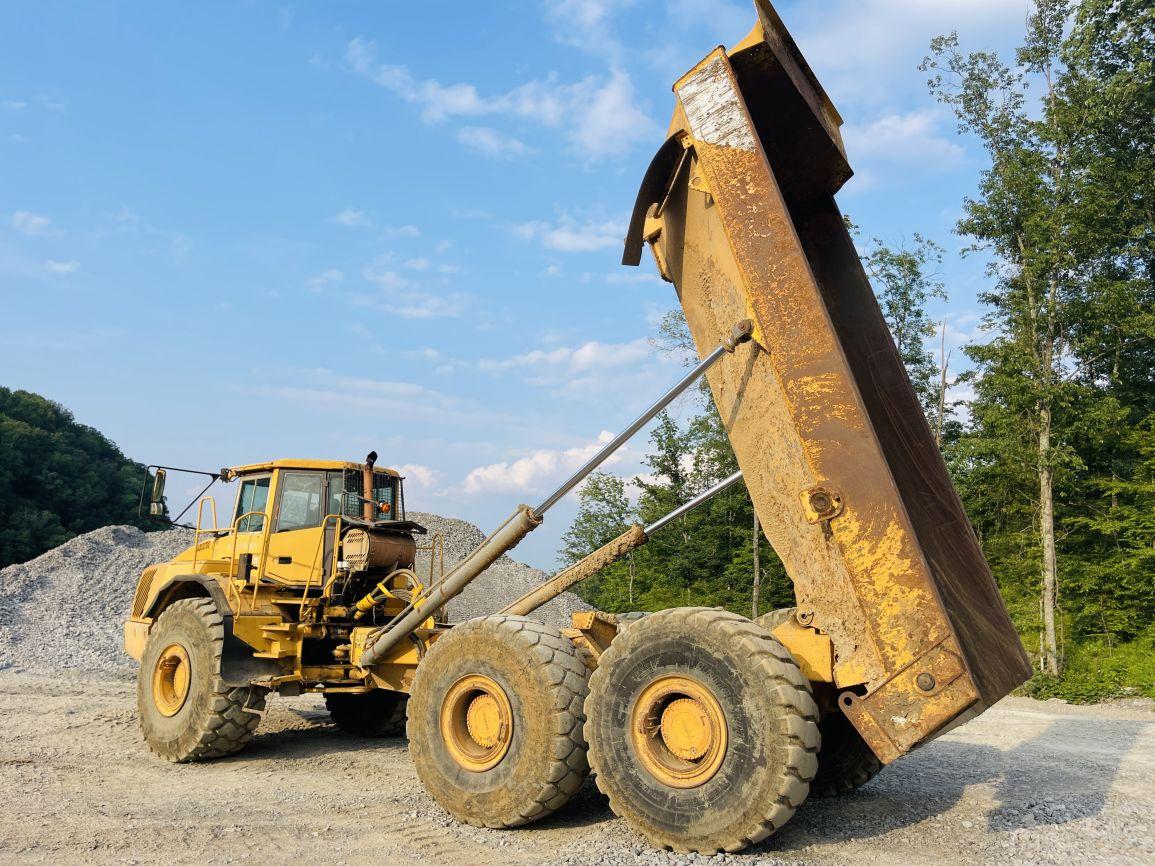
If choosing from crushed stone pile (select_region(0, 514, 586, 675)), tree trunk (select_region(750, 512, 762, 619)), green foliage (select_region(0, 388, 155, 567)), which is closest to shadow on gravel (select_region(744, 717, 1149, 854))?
crushed stone pile (select_region(0, 514, 586, 675))

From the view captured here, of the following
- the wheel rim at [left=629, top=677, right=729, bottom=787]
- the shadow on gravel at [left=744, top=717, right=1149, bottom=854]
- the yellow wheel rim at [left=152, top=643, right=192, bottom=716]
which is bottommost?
the shadow on gravel at [left=744, top=717, right=1149, bottom=854]

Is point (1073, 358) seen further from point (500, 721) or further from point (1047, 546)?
point (500, 721)

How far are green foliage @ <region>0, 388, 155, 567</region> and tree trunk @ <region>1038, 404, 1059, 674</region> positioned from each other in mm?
38923

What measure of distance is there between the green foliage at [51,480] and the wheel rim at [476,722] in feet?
126

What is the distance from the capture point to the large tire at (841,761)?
18.3 feet

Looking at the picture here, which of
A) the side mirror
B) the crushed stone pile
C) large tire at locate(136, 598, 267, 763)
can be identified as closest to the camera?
large tire at locate(136, 598, 267, 763)

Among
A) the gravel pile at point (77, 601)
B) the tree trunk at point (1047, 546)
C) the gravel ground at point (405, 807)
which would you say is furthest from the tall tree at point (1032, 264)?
the gravel pile at point (77, 601)

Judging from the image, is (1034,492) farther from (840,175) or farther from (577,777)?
(577,777)

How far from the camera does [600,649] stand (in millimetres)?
5613

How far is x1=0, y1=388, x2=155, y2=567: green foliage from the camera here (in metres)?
37.4

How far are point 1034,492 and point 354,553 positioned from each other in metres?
19.3

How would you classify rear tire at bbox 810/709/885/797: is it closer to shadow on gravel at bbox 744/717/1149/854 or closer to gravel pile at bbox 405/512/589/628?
shadow on gravel at bbox 744/717/1149/854

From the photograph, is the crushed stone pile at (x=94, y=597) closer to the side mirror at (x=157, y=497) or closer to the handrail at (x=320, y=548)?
the handrail at (x=320, y=548)

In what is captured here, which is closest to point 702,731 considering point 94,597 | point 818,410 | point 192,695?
point 818,410
